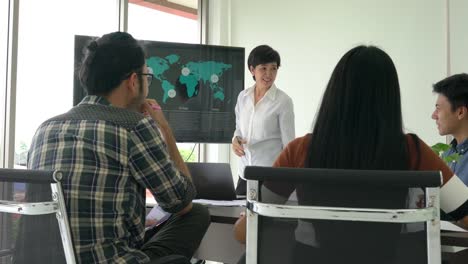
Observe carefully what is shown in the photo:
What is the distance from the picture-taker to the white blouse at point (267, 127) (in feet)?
10.2

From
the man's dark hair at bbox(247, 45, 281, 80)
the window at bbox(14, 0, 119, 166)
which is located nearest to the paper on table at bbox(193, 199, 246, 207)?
the man's dark hair at bbox(247, 45, 281, 80)

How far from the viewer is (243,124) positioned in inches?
131

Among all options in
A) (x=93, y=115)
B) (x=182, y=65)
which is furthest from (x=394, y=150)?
(x=182, y=65)

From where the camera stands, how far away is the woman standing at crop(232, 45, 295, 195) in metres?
3.12

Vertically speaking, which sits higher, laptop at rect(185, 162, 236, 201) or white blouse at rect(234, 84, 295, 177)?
white blouse at rect(234, 84, 295, 177)

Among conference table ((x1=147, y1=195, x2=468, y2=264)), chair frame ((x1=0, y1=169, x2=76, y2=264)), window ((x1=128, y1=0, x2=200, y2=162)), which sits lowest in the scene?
conference table ((x1=147, y1=195, x2=468, y2=264))

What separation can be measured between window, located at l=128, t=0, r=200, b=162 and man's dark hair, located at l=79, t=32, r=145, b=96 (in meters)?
2.67

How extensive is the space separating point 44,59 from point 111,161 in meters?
2.40

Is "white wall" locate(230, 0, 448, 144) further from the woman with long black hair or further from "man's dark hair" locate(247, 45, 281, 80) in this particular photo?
the woman with long black hair

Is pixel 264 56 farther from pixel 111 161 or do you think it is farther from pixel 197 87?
pixel 111 161

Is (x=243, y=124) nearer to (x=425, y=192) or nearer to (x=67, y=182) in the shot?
(x=67, y=182)

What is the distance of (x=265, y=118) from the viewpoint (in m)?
3.16

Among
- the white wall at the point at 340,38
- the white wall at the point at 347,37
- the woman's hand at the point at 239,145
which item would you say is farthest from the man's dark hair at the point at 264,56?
the white wall at the point at 347,37

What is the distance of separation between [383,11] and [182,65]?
1864 millimetres
